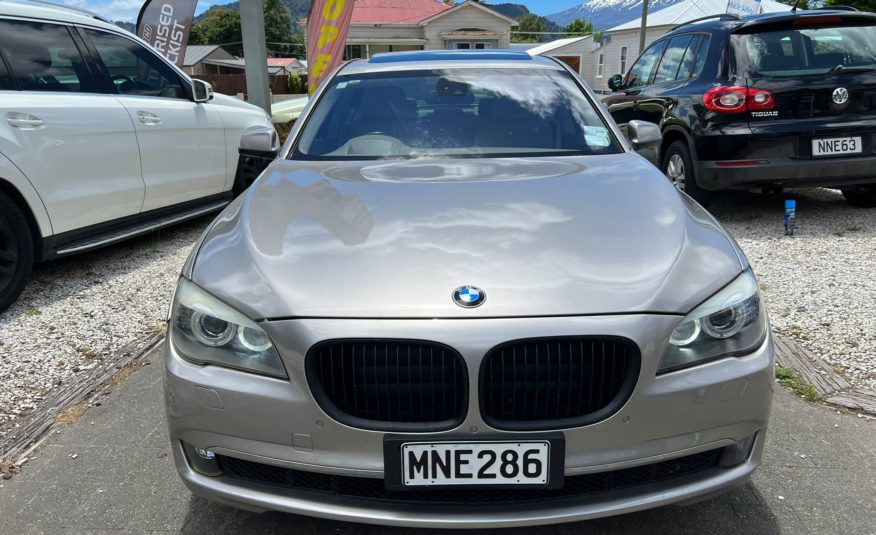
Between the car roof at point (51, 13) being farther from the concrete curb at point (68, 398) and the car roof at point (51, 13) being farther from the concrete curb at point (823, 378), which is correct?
the concrete curb at point (823, 378)

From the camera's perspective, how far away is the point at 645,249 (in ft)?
6.88

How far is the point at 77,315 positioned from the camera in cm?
421

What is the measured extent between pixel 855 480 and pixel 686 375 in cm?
119

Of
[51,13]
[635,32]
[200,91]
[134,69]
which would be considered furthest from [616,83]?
[635,32]

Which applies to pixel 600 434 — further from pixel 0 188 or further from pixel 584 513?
pixel 0 188

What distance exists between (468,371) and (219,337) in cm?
73

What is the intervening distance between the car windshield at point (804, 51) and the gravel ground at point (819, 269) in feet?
4.30

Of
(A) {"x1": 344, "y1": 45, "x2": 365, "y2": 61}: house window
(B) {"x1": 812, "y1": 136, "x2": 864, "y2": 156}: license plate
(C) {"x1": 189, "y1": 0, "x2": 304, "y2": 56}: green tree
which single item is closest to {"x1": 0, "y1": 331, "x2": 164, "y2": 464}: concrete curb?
(B) {"x1": 812, "y1": 136, "x2": 864, "y2": 156}: license plate

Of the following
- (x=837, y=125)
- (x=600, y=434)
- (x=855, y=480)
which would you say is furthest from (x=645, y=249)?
(x=837, y=125)

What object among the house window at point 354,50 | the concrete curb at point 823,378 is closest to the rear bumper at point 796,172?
the concrete curb at point 823,378

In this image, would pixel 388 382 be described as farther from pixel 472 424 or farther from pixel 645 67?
pixel 645 67

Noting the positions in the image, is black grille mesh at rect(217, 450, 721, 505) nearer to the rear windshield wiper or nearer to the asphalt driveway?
the asphalt driveway

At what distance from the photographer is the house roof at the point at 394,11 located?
41875 millimetres

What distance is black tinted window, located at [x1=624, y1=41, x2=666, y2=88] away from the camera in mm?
7473
